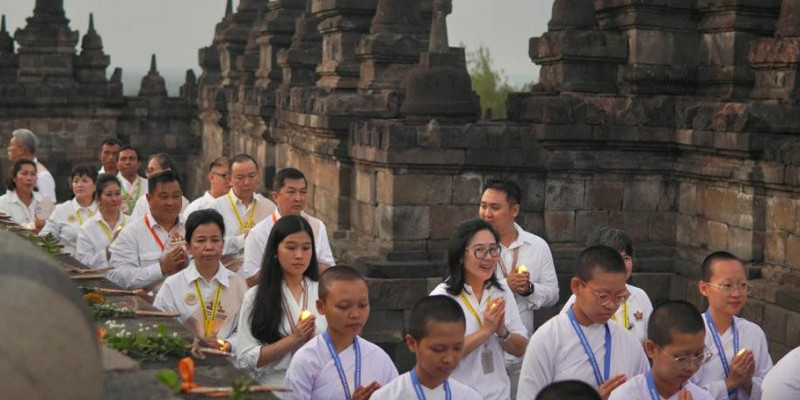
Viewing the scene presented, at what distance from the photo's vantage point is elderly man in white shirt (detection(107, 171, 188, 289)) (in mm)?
8914

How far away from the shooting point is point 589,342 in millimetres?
6516

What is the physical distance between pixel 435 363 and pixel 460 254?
1630mm

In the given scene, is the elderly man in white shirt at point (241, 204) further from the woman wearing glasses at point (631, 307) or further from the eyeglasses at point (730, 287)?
the eyeglasses at point (730, 287)

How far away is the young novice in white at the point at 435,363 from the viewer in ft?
19.1

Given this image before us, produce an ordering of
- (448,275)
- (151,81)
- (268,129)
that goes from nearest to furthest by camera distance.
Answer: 1. (448,275)
2. (268,129)
3. (151,81)

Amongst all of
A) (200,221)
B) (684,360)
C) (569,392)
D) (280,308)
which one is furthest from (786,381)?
(200,221)

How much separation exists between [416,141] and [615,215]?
2198mm

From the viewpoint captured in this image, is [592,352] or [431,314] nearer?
[431,314]

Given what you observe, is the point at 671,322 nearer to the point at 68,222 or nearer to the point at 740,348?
the point at 740,348

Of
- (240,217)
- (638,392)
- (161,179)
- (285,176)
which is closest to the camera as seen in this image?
(638,392)

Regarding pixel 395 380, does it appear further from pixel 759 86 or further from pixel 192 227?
pixel 759 86

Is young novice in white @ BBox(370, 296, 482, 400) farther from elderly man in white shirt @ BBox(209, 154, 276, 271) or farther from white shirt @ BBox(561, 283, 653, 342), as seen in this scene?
elderly man in white shirt @ BBox(209, 154, 276, 271)

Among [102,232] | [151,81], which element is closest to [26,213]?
[102,232]

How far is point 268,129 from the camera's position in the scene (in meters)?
21.2
